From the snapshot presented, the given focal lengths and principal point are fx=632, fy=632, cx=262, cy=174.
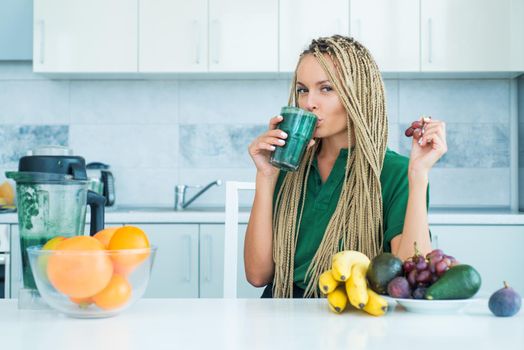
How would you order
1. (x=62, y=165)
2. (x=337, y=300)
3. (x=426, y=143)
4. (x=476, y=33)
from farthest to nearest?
1. (x=476, y=33)
2. (x=62, y=165)
3. (x=426, y=143)
4. (x=337, y=300)

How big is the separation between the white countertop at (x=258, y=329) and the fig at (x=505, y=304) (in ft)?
0.04

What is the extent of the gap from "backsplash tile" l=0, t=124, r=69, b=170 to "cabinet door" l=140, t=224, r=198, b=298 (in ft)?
3.10

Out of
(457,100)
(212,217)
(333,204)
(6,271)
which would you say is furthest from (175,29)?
(333,204)

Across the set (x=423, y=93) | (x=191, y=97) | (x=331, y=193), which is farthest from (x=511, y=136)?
(x=331, y=193)

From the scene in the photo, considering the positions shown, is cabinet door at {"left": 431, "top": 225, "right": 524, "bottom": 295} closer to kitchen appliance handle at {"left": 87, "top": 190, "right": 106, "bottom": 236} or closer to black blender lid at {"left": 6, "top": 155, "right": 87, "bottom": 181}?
black blender lid at {"left": 6, "top": 155, "right": 87, "bottom": 181}

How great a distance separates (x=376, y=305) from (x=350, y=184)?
551 millimetres

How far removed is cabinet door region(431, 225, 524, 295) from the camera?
2746mm

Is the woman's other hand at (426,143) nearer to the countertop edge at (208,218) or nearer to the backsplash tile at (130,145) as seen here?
the countertop edge at (208,218)

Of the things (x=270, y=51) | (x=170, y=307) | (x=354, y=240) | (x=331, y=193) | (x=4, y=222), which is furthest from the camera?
(x=270, y=51)

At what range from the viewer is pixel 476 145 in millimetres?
3314

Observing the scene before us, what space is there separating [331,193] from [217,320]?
657mm

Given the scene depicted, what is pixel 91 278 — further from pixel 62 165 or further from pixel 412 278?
pixel 62 165

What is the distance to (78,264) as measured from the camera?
92cm

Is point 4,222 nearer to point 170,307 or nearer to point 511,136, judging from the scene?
point 170,307
